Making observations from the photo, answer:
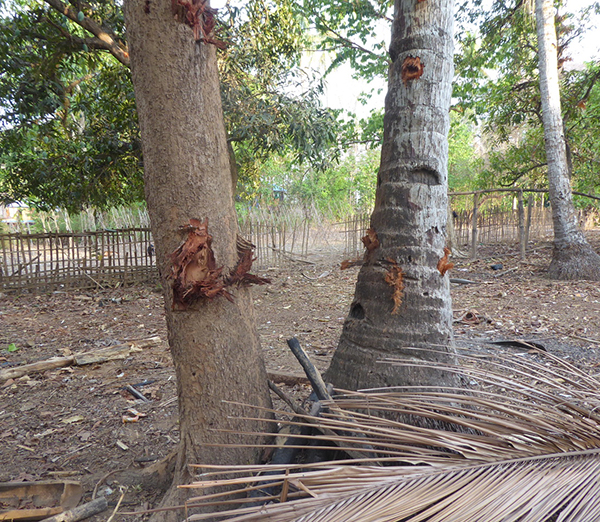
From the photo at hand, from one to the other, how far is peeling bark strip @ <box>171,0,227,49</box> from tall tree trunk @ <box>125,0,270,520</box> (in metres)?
0.03

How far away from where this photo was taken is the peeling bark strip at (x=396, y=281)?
1.87 metres

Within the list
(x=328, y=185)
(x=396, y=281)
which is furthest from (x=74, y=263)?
(x=328, y=185)

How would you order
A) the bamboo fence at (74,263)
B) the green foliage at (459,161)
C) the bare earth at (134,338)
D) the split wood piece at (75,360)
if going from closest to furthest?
the bare earth at (134,338) < the split wood piece at (75,360) < the bamboo fence at (74,263) < the green foliage at (459,161)

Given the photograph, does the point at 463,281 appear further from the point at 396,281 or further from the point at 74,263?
the point at 74,263

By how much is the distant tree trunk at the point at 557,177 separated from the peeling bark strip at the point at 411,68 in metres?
6.48

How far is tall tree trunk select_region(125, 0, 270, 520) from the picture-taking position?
1607 mm

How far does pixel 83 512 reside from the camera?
1804 mm

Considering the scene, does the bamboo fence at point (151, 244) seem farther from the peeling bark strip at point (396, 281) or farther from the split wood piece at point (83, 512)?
the split wood piece at point (83, 512)

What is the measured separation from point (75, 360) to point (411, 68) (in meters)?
4.13

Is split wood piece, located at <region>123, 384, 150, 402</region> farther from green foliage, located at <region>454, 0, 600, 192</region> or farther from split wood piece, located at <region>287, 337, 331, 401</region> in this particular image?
green foliage, located at <region>454, 0, 600, 192</region>

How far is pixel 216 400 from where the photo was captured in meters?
1.71

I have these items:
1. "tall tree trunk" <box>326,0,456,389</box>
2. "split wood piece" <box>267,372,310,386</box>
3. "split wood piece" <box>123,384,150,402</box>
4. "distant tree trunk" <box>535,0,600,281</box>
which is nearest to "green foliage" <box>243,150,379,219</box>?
"distant tree trunk" <box>535,0,600,281</box>

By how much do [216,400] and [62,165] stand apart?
7232mm

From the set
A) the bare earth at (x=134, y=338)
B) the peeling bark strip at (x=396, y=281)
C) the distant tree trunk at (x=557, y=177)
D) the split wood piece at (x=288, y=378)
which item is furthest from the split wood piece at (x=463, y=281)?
the peeling bark strip at (x=396, y=281)
